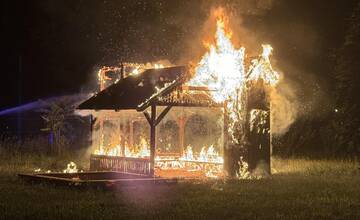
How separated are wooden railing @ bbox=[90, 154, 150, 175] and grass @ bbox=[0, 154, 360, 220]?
2.70 m

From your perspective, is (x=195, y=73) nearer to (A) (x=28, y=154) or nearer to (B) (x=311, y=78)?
(A) (x=28, y=154)

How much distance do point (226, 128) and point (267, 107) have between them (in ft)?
5.41

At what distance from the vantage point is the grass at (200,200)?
1426 centimetres

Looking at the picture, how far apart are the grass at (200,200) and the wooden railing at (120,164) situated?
270 cm

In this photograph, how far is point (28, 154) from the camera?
105 ft

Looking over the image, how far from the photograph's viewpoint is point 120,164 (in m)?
24.1

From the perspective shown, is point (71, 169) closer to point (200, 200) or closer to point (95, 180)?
point (95, 180)

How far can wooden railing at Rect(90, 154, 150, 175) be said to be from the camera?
22750mm

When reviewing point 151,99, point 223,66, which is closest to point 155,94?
point 151,99

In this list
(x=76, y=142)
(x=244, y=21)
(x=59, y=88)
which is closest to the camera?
(x=244, y=21)

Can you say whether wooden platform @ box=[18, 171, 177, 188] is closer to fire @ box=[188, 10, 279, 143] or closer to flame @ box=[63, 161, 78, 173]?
flame @ box=[63, 161, 78, 173]

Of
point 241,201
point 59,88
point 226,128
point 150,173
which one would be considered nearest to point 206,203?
point 241,201

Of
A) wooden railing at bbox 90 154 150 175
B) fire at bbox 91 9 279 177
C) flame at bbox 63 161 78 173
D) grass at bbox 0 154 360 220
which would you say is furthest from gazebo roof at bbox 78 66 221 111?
grass at bbox 0 154 360 220

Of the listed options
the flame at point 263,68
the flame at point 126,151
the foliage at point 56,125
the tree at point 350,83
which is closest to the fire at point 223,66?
the flame at point 263,68
